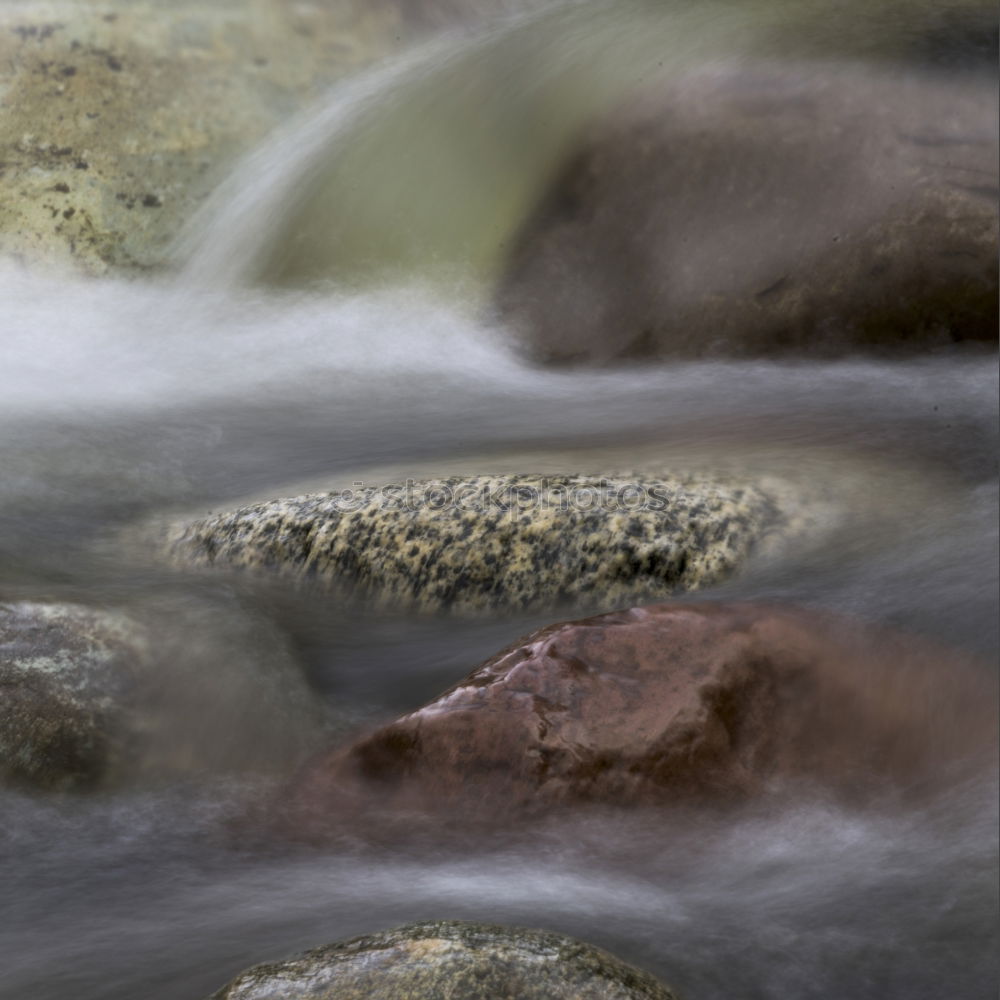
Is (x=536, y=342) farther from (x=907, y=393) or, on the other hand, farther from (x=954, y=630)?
(x=954, y=630)

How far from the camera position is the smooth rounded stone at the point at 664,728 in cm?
374

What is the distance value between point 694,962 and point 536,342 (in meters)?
4.20

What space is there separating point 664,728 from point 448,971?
1250mm

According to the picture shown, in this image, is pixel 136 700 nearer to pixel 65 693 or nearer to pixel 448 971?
pixel 65 693

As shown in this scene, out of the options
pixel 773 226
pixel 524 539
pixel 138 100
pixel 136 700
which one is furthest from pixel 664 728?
pixel 138 100

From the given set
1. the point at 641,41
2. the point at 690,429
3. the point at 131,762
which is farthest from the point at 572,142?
the point at 131,762

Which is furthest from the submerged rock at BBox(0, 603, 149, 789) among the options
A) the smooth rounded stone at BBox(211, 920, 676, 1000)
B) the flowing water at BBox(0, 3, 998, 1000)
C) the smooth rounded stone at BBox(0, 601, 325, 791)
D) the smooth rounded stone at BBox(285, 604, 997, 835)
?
the smooth rounded stone at BBox(211, 920, 676, 1000)

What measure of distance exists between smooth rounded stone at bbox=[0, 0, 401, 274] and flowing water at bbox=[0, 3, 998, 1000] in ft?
0.92

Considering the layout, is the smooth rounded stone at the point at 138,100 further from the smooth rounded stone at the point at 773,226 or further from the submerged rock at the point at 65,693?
the submerged rock at the point at 65,693

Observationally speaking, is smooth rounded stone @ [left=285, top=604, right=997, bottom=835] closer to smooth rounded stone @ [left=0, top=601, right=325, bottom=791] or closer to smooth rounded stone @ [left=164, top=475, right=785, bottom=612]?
smooth rounded stone @ [left=0, top=601, right=325, bottom=791]

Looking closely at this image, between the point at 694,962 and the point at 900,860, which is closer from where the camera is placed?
the point at 694,962

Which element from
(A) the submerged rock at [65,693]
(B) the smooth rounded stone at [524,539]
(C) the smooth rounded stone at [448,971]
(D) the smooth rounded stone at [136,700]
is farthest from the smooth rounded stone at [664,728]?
(C) the smooth rounded stone at [448,971]

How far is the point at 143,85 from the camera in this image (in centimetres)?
873

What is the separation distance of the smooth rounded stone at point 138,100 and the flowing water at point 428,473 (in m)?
0.28
